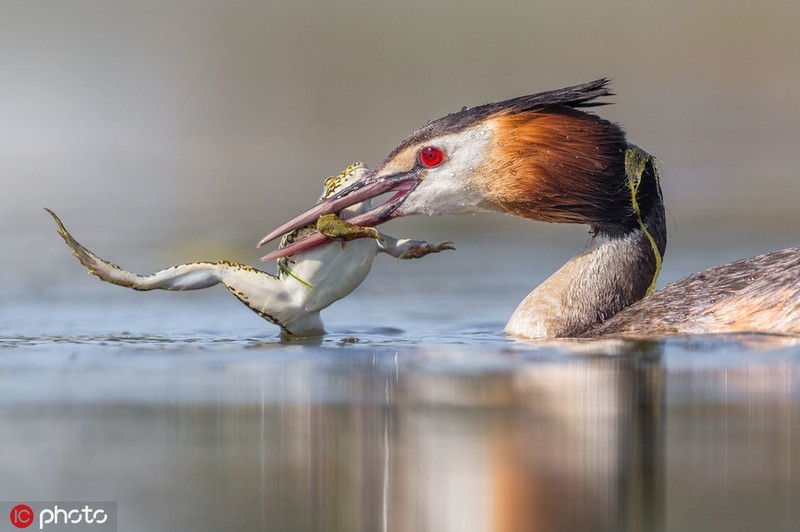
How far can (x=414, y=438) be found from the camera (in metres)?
6.79

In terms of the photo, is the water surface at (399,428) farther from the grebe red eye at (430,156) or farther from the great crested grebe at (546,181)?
the grebe red eye at (430,156)

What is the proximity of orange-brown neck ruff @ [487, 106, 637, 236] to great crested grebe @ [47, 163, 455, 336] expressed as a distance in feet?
1.95

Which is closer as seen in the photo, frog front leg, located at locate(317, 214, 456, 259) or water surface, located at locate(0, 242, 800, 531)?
water surface, located at locate(0, 242, 800, 531)

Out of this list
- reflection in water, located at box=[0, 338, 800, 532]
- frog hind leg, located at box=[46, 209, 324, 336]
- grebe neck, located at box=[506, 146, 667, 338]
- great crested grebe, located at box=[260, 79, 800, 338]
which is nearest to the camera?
reflection in water, located at box=[0, 338, 800, 532]

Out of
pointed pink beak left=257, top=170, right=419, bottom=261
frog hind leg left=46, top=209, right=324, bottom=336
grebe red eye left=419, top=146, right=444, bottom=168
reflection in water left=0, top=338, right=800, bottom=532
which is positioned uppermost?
grebe red eye left=419, top=146, right=444, bottom=168

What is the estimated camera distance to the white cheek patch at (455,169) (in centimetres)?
959

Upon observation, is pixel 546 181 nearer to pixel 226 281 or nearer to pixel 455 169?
pixel 455 169

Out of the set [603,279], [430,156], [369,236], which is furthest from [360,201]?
[603,279]

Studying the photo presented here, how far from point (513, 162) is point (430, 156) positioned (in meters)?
0.50

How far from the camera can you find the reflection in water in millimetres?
5738

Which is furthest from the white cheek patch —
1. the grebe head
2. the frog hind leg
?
the frog hind leg

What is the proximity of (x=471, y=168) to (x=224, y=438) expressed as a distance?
3.22 metres

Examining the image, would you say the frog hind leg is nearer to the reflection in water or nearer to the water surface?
the water surface

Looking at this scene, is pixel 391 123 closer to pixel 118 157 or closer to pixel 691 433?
pixel 118 157
